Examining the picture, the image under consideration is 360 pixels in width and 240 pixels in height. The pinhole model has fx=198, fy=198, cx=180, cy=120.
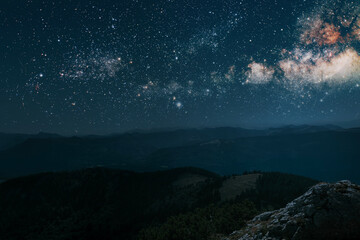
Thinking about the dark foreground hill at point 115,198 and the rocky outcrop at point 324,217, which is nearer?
the rocky outcrop at point 324,217

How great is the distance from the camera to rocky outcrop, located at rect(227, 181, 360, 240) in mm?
12043

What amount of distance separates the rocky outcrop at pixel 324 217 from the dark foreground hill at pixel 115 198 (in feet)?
55.7

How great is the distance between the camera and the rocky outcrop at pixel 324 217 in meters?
12.0

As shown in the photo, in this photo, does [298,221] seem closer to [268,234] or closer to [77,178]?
[268,234]

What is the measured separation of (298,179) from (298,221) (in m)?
108

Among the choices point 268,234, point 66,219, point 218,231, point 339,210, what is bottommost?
point 66,219

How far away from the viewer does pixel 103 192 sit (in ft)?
467

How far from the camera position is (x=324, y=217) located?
12.8m

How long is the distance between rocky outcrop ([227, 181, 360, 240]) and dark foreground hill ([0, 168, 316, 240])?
16979 mm

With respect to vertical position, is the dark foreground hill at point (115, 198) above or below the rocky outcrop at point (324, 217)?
below

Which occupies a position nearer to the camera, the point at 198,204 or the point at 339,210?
the point at 339,210

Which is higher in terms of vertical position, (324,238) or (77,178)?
(324,238)

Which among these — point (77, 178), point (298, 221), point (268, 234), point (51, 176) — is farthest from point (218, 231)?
point (51, 176)

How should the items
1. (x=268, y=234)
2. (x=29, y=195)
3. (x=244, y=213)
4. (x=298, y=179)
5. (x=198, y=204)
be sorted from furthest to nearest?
(x=29, y=195)
(x=298, y=179)
(x=198, y=204)
(x=244, y=213)
(x=268, y=234)
